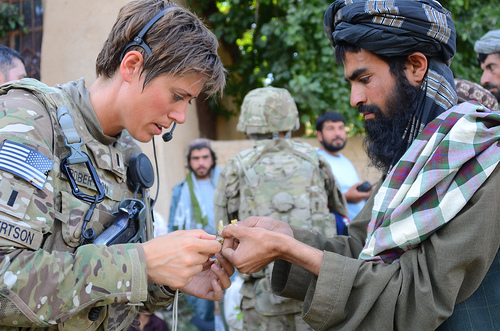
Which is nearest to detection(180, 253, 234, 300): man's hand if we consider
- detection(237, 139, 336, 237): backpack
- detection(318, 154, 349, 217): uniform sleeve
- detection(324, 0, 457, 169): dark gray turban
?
detection(324, 0, 457, 169): dark gray turban

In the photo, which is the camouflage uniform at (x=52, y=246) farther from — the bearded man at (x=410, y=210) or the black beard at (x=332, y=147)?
the black beard at (x=332, y=147)

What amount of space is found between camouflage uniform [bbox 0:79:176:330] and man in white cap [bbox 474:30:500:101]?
3.82 m

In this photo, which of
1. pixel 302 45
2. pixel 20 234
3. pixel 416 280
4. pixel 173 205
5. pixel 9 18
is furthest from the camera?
pixel 9 18

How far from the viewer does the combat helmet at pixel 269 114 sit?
168 inches

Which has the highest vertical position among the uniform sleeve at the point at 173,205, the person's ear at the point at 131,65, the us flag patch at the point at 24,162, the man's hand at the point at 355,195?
the person's ear at the point at 131,65

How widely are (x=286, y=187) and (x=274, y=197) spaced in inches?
5.5

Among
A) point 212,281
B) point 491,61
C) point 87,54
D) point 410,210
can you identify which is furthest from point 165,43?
point 87,54

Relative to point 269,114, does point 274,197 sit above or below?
below

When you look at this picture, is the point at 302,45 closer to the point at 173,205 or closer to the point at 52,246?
the point at 173,205

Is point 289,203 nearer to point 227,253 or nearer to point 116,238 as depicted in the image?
point 227,253

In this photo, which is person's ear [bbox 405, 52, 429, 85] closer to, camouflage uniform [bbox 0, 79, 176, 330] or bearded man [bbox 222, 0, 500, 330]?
bearded man [bbox 222, 0, 500, 330]

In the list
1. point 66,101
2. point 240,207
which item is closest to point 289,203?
point 240,207

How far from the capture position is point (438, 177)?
1.89 metres

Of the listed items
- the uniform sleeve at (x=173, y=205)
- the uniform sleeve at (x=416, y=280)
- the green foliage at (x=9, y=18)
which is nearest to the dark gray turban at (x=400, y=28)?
the uniform sleeve at (x=416, y=280)
